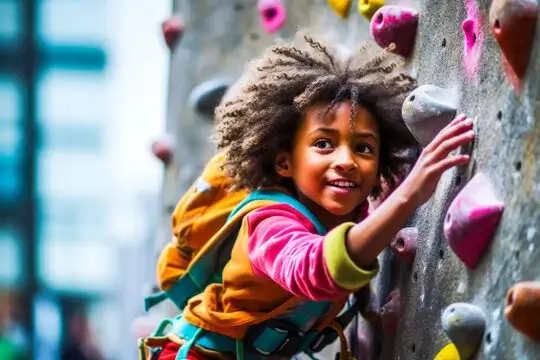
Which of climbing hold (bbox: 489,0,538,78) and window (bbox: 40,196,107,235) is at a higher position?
climbing hold (bbox: 489,0,538,78)

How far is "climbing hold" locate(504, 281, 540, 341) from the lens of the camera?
1.00 m

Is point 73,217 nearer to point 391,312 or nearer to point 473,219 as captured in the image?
point 391,312

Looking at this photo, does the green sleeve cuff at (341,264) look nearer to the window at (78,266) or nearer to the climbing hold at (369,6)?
the climbing hold at (369,6)

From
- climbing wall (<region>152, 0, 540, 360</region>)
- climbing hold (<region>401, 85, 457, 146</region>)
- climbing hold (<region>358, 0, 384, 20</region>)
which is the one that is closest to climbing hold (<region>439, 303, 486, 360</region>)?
climbing wall (<region>152, 0, 540, 360</region>)

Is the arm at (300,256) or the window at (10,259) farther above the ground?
the arm at (300,256)

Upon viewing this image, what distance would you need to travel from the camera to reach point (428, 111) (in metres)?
1.25

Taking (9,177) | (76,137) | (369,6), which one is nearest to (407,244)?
(369,6)

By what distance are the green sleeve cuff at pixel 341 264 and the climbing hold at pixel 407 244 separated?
0.24 m

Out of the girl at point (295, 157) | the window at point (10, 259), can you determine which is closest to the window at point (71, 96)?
the window at point (10, 259)

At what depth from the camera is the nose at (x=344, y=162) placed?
132 centimetres

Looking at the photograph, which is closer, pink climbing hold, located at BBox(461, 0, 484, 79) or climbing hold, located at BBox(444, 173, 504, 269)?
climbing hold, located at BBox(444, 173, 504, 269)

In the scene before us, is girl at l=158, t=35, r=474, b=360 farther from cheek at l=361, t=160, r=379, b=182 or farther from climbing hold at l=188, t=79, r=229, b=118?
climbing hold at l=188, t=79, r=229, b=118

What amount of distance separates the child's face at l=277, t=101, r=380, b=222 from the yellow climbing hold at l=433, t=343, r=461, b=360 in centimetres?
23

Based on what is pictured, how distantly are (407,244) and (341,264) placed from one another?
27 centimetres
